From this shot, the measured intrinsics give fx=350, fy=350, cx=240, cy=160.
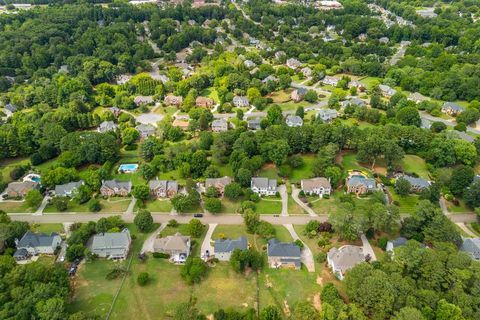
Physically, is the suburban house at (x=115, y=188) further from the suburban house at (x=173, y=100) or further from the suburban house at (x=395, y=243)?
the suburban house at (x=395, y=243)

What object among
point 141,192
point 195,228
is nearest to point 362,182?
point 195,228

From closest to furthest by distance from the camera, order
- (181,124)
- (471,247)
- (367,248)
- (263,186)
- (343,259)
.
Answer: (343,259) → (471,247) → (367,248) → (263,186) → (181,124)

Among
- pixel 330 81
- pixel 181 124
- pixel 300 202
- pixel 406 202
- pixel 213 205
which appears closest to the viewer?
pixel 213 205

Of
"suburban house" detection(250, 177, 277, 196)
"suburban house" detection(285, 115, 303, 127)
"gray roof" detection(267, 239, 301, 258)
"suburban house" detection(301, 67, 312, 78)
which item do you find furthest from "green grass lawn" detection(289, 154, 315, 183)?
"suburban house" detection(301, 67, 312, 78)

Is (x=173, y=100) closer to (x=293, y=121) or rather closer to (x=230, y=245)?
Result: (x=293, y=121)

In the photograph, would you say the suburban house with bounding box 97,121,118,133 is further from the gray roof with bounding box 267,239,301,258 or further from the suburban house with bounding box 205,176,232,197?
the gray roof with bounding box 267,239,301,258

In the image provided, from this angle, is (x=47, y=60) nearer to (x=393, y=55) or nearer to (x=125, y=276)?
(x=125, y=276)
